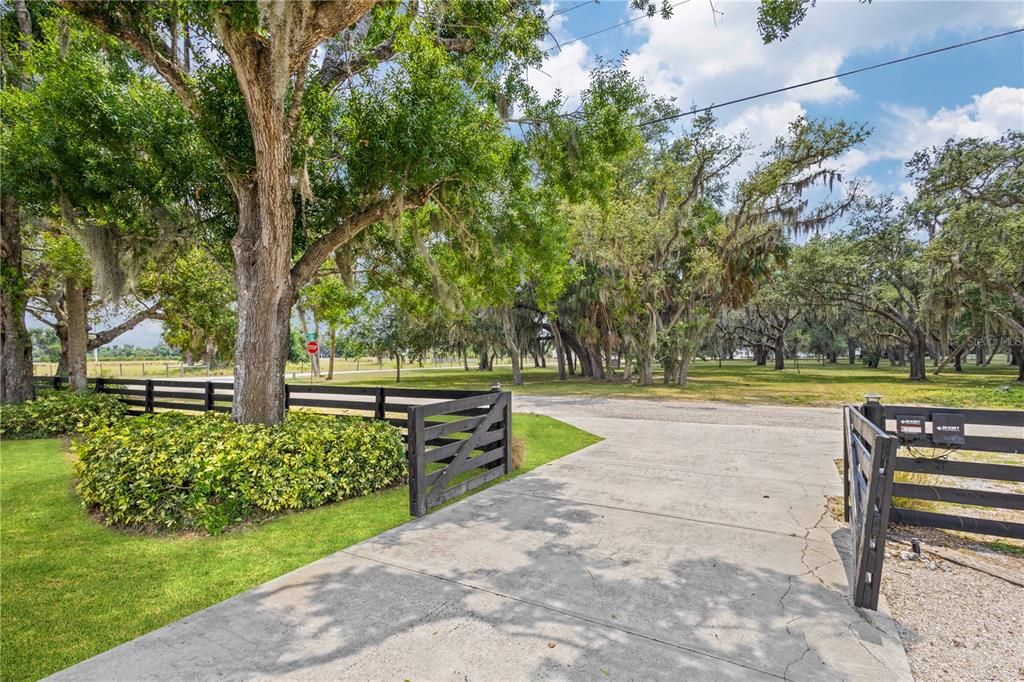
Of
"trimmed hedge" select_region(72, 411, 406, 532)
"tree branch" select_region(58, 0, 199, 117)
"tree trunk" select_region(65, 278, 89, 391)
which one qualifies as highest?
"tree branch" select_region(58, 0, 199, 117)

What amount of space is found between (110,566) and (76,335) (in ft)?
32.8

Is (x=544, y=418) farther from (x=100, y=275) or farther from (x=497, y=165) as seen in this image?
(x=100, y=275)

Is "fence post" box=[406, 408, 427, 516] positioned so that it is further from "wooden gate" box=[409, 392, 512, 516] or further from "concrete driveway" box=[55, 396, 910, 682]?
"concrete driveway" box=[55, 396, 910, 682]

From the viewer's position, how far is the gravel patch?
220cm

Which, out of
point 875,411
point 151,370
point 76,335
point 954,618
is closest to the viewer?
point 954,618

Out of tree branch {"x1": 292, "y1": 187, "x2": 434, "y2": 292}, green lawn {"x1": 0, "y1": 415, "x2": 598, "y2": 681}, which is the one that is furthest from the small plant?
tree branch {"x1": 292, "y1": 187, "x2": 434, "y2": 292}

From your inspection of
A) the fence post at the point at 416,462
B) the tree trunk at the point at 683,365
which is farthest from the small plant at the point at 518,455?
the tree trunk at the point at 683,365

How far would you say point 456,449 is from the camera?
16.1ft

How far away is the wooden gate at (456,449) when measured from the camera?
4.34m

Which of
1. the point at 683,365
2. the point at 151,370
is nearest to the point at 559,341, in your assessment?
the point at 683,365

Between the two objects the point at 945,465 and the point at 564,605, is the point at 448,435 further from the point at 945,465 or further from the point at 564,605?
the point at 945,465

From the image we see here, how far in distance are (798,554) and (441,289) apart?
20.9 feet

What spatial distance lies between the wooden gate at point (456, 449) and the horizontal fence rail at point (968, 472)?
383cm

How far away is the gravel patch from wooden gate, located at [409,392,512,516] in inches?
140
